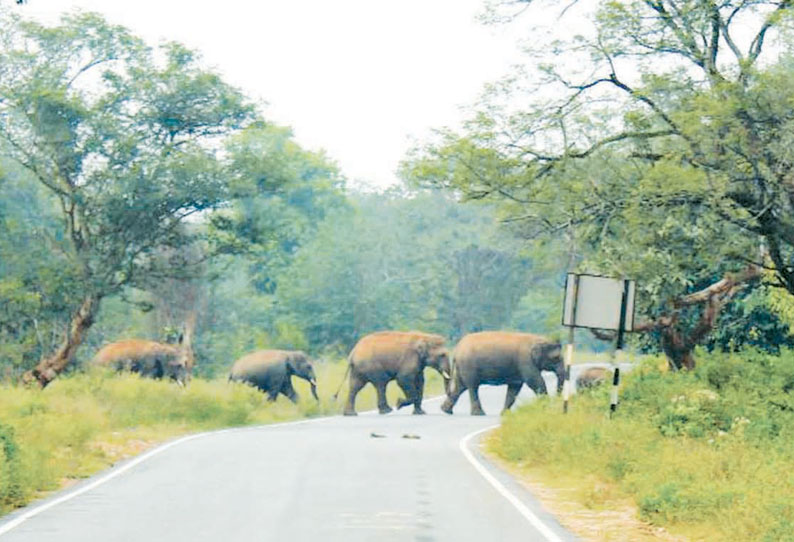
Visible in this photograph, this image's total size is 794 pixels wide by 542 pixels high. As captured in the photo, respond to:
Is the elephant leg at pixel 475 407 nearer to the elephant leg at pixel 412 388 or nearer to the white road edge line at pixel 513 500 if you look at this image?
the elephant leg at pixel 412 388

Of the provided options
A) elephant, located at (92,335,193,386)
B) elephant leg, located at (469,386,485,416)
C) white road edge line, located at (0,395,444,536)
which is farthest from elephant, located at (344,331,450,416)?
white road edge line, located at (0,395,444,536)

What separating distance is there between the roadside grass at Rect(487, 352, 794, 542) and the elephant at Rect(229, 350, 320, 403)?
17.9 m

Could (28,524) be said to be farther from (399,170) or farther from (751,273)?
(751,273)

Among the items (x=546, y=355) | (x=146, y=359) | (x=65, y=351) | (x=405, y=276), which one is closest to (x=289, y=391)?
(x=146, y=359)

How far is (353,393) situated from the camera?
1797 inches

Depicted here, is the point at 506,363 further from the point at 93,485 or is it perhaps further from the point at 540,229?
the point at 93,485

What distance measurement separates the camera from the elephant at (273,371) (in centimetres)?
4788

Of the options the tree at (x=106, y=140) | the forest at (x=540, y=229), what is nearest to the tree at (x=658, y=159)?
the forest at (x=540, y=229)

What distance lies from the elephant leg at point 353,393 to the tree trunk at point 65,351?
8.48 meters

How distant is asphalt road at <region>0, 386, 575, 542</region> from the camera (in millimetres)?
14422

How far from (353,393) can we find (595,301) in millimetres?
20829

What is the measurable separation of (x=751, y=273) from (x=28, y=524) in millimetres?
17664

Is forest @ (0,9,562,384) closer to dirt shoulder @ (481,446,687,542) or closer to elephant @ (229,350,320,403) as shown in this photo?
elephant @ (229,350,320,403)

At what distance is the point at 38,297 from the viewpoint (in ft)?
129
